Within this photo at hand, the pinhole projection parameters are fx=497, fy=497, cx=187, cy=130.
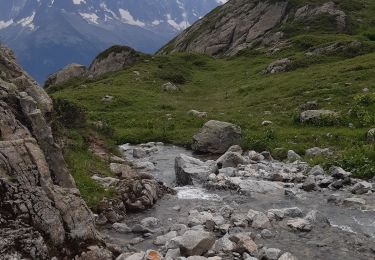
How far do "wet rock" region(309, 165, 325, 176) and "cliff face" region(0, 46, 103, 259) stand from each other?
41.4 feet

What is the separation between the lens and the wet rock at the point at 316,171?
23591 millimetres

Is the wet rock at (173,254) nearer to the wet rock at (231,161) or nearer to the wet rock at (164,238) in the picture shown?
the wet rock at (164,238)

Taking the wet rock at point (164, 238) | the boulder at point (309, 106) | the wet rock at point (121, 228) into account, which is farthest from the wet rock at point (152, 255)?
the boulder at point (309, 106)

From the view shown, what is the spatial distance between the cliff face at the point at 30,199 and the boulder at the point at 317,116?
73.9 feet

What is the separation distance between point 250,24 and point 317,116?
7877 centimetres

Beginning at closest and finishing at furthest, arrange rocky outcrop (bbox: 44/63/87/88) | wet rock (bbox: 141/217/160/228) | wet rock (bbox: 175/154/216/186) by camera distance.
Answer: wet rock (bbox: 141/217/160/228), wet rock (bbox: 175/154/216/186), rocky outcrop (bbox: 44/63/87/88)

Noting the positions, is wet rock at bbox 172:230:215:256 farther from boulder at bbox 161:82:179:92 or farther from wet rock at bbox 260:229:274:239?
boulder at bbox 161:82:179:92

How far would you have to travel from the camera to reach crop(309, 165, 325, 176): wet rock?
23.6 meters

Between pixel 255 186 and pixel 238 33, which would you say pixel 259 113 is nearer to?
pixel 255 186

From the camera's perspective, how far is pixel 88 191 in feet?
61.4

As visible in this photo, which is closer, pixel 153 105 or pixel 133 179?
pixel 133 179

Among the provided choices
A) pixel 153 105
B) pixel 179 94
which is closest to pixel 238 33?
pixel 179 94

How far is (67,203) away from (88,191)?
5.11 metres

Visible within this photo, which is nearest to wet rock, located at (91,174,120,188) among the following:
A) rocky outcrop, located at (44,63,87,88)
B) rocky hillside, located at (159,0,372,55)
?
rocky outcrop, located at (44,63,87,88)
